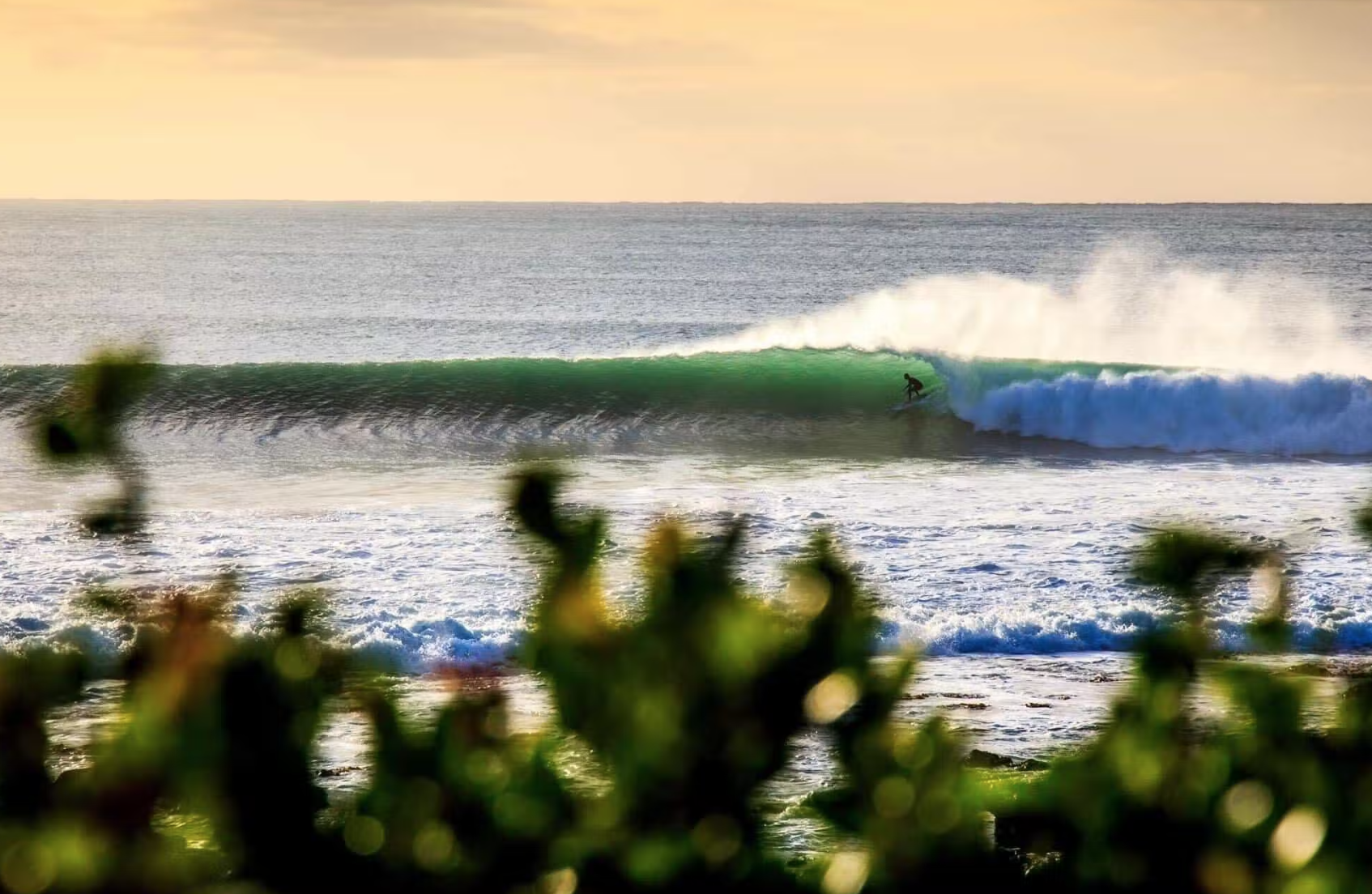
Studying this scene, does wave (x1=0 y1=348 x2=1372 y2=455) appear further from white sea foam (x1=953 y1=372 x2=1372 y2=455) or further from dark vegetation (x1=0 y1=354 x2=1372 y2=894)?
dark vegetation (x1=0 y1=354 x2=1372 y2=894)

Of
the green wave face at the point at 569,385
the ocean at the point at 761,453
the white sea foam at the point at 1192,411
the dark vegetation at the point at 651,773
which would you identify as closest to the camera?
the dark vegetation at the point at 651,773

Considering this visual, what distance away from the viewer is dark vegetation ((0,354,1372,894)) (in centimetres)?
94

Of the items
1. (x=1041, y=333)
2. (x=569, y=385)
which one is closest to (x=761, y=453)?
(x=569, y=385)

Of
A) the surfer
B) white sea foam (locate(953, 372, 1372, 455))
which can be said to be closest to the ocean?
white sea foam (locate(953, 372, 1372, 455))

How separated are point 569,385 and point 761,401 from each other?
335cm

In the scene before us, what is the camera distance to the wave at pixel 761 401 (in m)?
20.7

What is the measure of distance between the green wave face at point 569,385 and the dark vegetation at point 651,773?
21.0 meters

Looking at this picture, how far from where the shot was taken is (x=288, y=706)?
98 cm

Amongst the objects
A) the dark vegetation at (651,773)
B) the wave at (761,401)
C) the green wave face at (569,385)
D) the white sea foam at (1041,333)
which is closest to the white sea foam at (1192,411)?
the wave at (761,401)

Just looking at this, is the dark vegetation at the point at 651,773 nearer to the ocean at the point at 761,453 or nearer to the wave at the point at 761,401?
the ocean at the point at 761,453

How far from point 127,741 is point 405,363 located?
25709 mm

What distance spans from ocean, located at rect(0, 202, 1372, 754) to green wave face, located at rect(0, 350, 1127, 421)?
0.30ft

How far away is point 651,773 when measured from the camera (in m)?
0.95

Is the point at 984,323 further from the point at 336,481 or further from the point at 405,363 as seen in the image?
the point at 336,481
